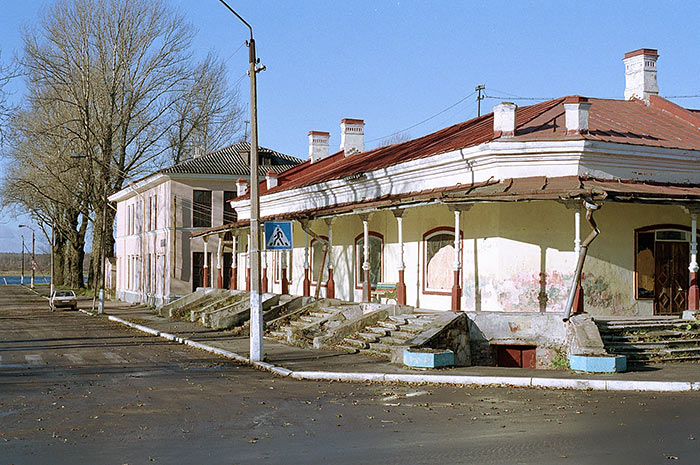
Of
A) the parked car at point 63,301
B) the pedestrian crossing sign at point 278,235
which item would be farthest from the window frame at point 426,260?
the parked car at point 63,301

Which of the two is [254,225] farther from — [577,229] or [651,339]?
[651,339]

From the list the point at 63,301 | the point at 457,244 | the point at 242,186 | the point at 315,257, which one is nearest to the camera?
the point at 457,244

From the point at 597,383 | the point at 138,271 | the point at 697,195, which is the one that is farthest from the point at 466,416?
the point at 138,271

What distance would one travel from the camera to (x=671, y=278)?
1986cm

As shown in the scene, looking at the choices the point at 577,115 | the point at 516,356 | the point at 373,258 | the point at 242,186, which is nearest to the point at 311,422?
the point at 516,356

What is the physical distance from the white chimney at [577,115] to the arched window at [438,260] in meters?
4.15

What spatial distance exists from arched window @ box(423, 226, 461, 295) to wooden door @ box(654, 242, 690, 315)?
5.01 m

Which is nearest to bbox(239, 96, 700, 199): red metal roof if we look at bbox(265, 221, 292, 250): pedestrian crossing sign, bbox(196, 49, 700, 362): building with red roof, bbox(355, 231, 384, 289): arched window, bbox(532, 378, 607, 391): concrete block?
bbox(196, 49, 700, 362): building with red roof

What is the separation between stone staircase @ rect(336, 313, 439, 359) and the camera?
17.9m

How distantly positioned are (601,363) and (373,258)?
11588 mm

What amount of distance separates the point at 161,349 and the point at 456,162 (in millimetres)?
9273

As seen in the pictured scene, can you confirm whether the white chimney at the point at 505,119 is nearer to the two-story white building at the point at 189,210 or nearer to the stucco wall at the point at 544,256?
the stucco wall at the point at 544,256

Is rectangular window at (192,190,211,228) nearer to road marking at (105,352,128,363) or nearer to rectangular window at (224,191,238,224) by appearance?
rectangular window at (224,191,238,224)

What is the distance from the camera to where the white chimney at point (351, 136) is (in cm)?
3456
